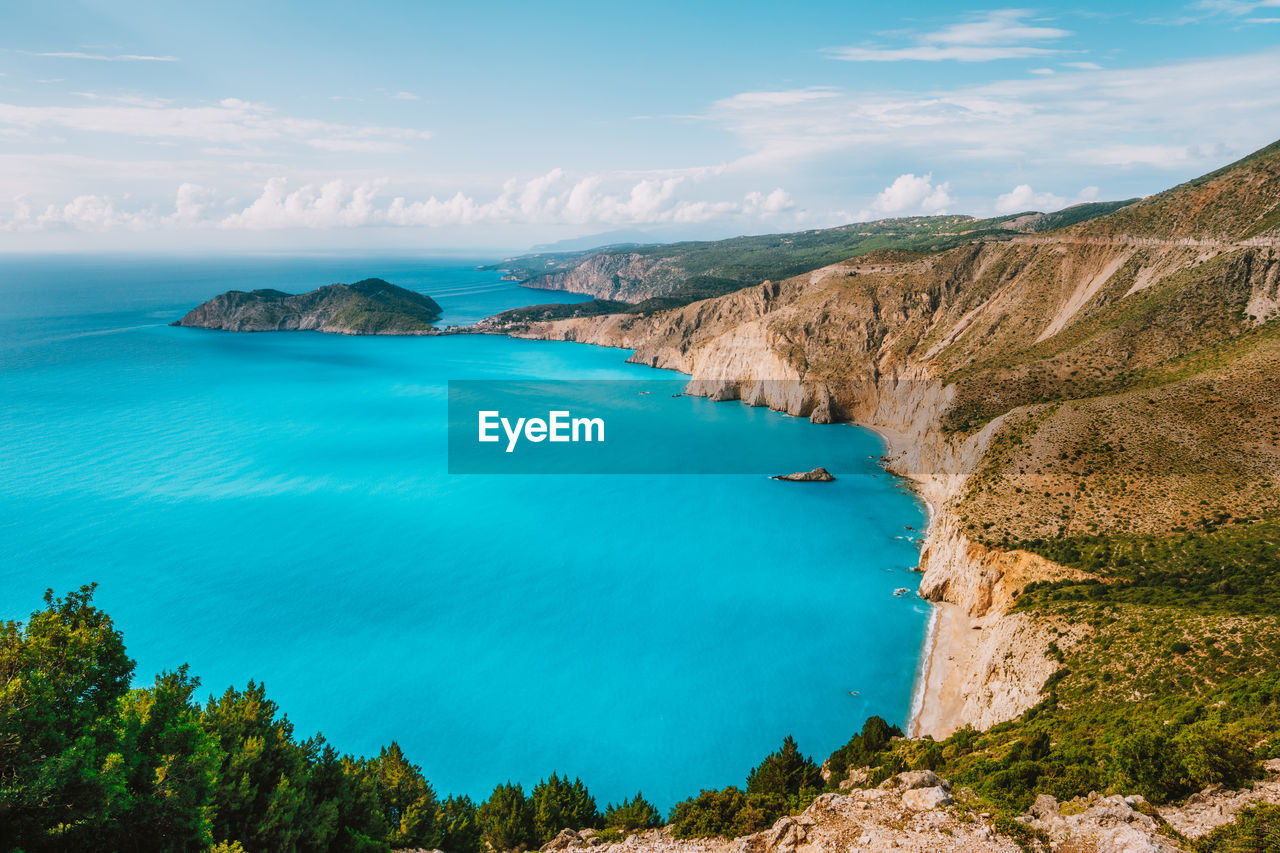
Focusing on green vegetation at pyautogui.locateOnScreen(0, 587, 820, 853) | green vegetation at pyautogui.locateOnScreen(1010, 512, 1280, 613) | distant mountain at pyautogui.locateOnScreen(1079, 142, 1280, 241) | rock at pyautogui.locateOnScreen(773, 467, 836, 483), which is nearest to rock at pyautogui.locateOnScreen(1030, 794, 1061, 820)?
green vegetation at pyautogui.locateOnScreen(0, 587, 820, 853)

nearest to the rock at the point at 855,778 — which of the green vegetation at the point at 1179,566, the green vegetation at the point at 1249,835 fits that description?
the green vegetation at the point at 1249,835

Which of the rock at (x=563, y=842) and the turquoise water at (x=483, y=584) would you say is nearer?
the rock at (x=563, y=842)

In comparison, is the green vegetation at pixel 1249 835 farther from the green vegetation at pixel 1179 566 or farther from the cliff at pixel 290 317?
the cliff at pixel 290 317

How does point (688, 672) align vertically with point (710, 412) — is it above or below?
below

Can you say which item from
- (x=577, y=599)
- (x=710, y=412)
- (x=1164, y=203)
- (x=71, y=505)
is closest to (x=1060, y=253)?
(x=1164, y=203)

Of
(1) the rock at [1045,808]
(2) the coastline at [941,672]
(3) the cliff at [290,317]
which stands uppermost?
(3) the cliff at [290,317]

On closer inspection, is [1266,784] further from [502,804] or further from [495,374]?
[495,374]

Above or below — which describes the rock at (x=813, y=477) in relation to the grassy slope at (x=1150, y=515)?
below
